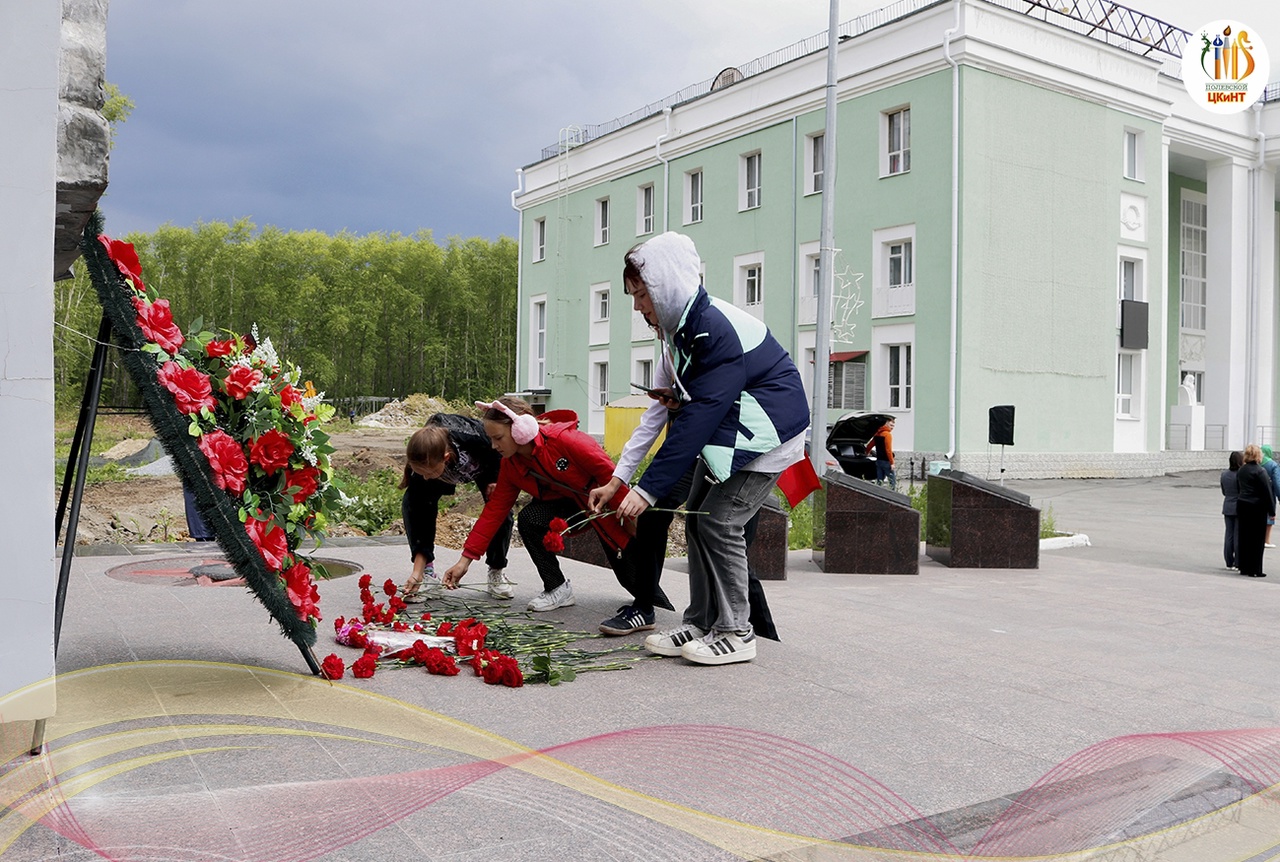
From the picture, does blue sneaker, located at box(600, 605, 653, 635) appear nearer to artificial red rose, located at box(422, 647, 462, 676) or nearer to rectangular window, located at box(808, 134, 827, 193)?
artificial red rose, located at box(422, 647, 462, 676)

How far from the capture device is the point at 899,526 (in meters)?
9.16

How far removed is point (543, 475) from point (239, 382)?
6.73ft

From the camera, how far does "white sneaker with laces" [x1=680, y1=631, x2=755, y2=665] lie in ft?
15.9

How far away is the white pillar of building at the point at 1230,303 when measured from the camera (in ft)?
112

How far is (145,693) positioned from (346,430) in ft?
145

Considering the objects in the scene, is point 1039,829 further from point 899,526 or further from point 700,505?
point 899,526

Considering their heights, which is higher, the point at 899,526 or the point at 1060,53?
the point at 1060,53

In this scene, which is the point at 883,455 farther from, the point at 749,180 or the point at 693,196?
the point at 693,196

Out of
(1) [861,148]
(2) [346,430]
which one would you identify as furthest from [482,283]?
(1) [861,148]

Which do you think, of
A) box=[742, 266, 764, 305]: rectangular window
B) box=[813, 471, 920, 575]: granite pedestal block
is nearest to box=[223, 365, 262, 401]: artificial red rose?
box=[813, 471, 920, 575]: granite pedestal block

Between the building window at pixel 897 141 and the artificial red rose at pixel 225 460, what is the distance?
25905 millimetres

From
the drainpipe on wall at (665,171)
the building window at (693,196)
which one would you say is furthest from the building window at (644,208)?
the building window at (693,196)

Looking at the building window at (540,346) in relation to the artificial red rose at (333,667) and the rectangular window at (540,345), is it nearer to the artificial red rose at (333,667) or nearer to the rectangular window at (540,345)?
the rectangular window at (540,345)

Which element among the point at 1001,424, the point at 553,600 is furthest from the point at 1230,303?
the point at 553,600
